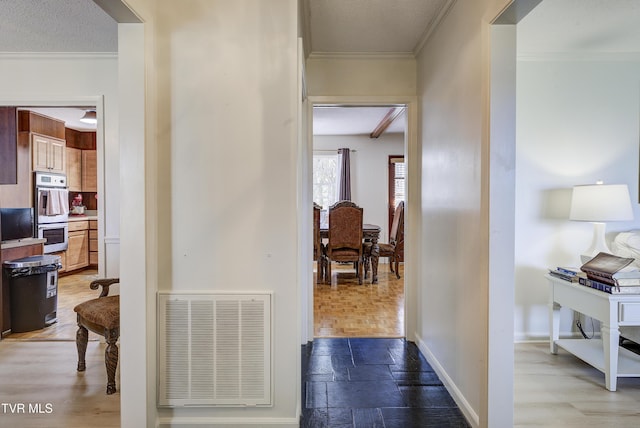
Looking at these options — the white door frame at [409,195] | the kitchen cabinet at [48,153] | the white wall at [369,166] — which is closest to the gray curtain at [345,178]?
the white wall at [369,166]

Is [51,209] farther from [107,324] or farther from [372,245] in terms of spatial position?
[372,245]

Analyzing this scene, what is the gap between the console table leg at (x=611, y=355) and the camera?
2.16 meters

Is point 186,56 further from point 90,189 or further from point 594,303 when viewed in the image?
point 90,189

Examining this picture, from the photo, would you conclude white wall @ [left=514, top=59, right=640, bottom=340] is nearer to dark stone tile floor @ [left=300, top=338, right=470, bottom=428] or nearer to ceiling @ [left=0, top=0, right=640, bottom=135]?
ceiling @ [left=0, top=0, right=640, bottom=135]

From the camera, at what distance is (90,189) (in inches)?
246

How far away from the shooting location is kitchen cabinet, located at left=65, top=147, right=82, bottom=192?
19.4 ft

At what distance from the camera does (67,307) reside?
12.8ft

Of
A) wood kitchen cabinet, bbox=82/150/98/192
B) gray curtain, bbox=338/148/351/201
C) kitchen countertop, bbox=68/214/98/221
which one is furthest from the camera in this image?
gray curtain, bbox=338/148/351/201

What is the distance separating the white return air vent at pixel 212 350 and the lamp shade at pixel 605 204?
2412 millimetres

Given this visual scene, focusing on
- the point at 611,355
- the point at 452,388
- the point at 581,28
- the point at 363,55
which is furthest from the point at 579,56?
the point at 452,388

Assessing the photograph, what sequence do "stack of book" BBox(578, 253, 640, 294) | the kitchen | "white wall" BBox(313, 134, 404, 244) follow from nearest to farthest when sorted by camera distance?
"stack of book" BBox(578, 253, 640, 294), the kitchen, "white wall" BBox(313, 134, 404, 244)

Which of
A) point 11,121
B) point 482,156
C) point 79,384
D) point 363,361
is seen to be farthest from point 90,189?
point 482,156

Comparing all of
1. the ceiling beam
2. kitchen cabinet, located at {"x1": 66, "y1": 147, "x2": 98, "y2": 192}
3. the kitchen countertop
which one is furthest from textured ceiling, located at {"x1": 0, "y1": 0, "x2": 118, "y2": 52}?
kitchen cabinet, located at {"x1": 66, "y1": 147, "x2": 98, "y2": 192}

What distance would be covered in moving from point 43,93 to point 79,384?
7.77 feet
